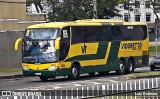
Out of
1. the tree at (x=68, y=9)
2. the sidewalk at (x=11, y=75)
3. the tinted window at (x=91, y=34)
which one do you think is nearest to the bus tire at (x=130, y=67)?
the tinted window at (x=91, y=34)

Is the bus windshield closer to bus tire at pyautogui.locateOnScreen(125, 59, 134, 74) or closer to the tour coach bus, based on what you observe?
the tour coach bus

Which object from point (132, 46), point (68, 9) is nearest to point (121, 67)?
point (132, 46)

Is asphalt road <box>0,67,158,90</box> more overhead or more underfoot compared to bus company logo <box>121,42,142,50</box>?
more underfoot

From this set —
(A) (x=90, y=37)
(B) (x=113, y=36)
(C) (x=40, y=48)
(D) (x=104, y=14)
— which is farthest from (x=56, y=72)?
(D) (x=104, y=14)

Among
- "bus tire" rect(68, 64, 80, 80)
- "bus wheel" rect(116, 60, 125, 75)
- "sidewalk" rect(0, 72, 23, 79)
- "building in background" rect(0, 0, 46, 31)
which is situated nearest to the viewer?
"bus tire" rect(68, 64, 80, 80)

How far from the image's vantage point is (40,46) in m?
31.1

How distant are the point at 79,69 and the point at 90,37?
2.19 meters

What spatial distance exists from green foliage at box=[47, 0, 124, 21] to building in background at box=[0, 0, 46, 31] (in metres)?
24.6

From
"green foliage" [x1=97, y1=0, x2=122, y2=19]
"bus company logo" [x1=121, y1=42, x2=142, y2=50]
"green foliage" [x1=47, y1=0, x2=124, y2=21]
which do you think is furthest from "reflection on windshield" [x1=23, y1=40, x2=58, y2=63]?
"green foliage" [x1=97, y1=0, x2=122, y2=19]

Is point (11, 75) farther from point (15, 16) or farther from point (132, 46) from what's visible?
point (15, 16)

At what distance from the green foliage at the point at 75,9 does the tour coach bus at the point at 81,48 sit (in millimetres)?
36538

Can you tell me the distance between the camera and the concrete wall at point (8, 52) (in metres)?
42.6

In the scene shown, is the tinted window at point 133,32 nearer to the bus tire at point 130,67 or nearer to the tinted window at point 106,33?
the tinted window at point 106,33

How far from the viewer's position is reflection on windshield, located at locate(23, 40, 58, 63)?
3094 centimetres
